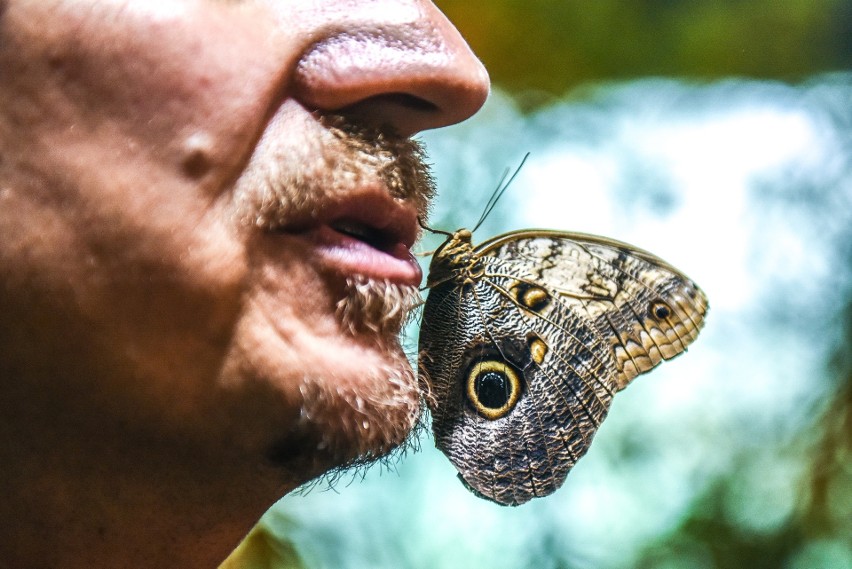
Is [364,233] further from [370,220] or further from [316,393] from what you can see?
[316,393]

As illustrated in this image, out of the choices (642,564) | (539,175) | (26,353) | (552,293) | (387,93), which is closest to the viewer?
(26,353)

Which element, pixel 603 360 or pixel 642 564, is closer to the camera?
pixel 603 360

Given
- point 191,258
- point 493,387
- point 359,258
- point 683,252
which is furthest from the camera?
point 683,252

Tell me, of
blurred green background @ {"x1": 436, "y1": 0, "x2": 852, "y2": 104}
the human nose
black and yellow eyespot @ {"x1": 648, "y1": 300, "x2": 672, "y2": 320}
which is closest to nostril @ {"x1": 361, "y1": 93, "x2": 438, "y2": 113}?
the human nose

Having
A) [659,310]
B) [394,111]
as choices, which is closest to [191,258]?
[394,111]

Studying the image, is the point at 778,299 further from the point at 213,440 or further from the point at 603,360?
the point at 213,440

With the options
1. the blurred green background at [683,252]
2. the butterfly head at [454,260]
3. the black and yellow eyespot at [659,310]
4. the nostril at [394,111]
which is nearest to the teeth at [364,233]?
the nostril at [394,111]

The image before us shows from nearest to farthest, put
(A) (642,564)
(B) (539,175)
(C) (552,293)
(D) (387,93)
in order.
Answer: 1. (D) (387,93)
2. (C) (552,293)
3. (A) (642,564)
4. (B) (539,175)

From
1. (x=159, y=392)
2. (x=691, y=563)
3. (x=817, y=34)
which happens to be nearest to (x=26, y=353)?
(x=159, y=392)
